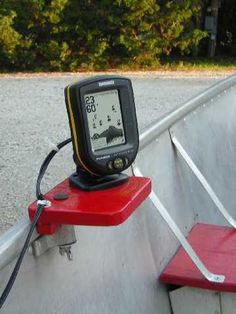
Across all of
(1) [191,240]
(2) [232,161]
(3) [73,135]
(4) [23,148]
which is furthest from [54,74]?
(3) [73,135]

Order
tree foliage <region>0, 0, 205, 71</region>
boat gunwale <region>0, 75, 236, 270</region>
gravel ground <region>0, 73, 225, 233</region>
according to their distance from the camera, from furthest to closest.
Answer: tree foliage <region>0, 0, 205, 71</region>
gravel ground <region>0, 73, 225, 233</region>
boat gunwale <region>0, 75, 236, 270</region>

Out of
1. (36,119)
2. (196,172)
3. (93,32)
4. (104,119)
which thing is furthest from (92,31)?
(104,119)

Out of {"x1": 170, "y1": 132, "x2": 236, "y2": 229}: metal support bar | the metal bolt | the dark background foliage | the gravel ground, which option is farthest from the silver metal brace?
the dark background foliage

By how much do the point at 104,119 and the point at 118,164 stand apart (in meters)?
0.16

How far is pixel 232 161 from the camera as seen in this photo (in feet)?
15.3

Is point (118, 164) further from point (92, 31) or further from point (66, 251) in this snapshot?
point (92, 31)

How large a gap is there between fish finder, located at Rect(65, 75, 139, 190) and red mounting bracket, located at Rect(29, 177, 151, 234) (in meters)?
0.05

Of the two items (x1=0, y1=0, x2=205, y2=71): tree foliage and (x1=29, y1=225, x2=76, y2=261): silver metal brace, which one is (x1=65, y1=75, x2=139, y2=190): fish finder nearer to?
(x1=29, y1=225, x2=76, y2=261): silver metal brace

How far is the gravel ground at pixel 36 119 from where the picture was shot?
602cm

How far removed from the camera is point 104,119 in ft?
7.29

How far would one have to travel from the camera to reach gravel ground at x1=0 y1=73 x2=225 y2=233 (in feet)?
19.8

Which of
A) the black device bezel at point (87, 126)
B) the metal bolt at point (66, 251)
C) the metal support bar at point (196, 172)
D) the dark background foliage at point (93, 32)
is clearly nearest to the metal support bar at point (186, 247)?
the metal support bar at point (196, 172)

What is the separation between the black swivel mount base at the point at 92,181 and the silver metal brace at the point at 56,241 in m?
0.15

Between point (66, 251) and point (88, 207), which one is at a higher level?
point (88, 207)
